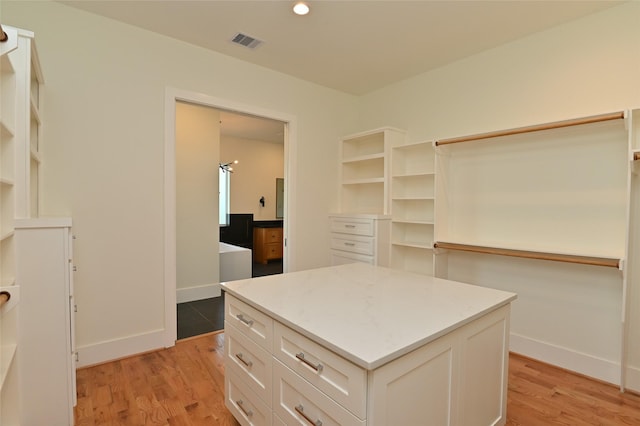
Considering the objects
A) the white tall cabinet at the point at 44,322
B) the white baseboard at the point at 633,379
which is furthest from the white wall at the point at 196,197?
the white baseboard at the point at 633,379

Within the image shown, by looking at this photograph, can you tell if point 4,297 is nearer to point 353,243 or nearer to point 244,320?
point 244,320

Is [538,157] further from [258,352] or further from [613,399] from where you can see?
[258,352]

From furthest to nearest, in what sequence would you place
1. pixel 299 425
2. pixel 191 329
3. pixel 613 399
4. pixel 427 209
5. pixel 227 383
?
1. pixel 427 209
2. pixel 191 329
3. pixel 613 399
4. pixel 227 383
5. pixel 299 425

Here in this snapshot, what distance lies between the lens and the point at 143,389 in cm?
219

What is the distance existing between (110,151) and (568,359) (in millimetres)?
3934

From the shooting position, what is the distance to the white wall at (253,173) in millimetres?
7035

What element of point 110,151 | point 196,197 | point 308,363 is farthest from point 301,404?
point 196,197

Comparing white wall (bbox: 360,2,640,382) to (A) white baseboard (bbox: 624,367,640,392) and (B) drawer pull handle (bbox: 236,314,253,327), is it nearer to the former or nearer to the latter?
(A) white baseboard (bbox: 624,367,640,392)

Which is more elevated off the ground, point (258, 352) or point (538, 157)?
point (538, 157)

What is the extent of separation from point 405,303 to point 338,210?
267 cm

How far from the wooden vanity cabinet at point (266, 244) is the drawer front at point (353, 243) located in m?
3.21

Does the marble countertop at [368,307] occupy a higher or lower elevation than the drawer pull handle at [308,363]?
higher

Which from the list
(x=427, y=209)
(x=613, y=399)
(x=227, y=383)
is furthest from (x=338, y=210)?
(x=613, y=399)

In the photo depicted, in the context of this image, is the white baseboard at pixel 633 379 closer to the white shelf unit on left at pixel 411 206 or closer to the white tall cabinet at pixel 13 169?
the white shelf unit on left at pixel 411 206
